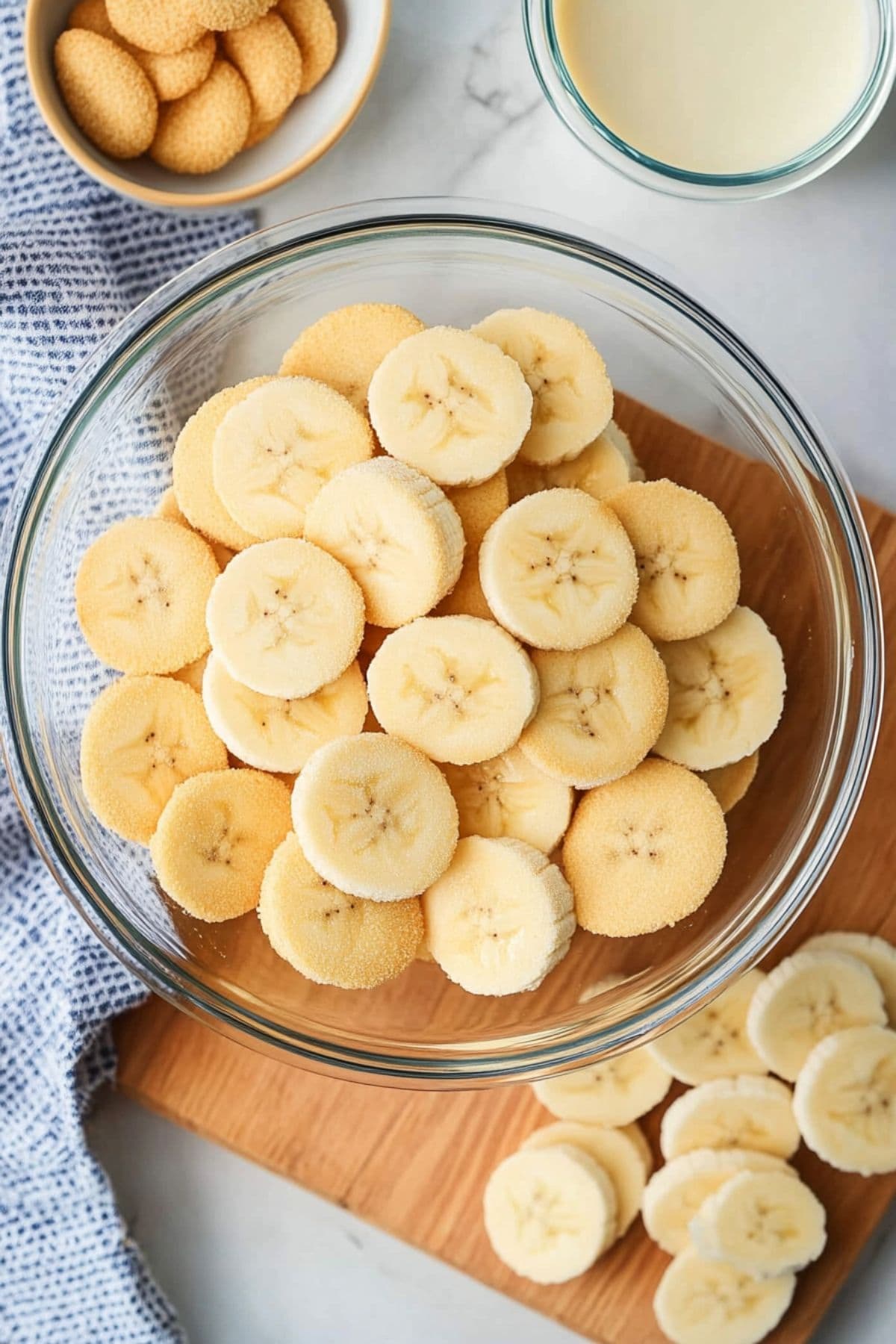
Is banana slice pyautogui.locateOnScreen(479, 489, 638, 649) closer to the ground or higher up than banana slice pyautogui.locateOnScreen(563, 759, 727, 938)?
higher up

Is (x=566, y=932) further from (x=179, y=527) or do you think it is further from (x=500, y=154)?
(x=500, y=154)

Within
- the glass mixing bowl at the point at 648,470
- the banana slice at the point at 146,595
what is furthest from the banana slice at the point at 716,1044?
the banana slice at the point at 146,595

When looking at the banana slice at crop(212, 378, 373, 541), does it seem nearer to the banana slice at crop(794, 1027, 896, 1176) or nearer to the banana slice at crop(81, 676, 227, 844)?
the banana slice at crop(81, 676, 227, 844)

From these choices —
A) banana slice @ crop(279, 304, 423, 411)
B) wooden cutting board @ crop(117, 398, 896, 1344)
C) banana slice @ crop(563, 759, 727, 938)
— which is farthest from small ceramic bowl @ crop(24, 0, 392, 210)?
wooden cutting board @ crop(117, 398, 896, 1344)

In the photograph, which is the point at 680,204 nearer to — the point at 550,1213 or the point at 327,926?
the point at 327,926

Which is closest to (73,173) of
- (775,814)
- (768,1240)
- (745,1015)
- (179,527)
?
(179,527)

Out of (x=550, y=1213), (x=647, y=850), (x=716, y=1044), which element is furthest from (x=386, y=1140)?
(x=647, y=850)
